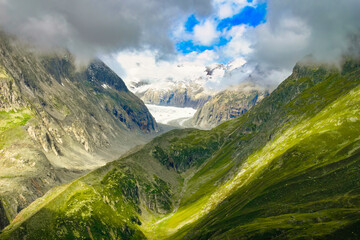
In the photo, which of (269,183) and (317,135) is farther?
(317,135)

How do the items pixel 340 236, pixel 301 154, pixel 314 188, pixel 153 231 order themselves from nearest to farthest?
pixel 340 236, pixel 314 188, pixel 301 154, pixel 153 231

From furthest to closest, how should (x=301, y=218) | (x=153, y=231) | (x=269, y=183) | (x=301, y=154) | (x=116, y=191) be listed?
(x=116, y=191), (x=153, y=231), (x=301, y=154), (x=269, y=183), (x=301, y=218)

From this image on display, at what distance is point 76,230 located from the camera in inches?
4562

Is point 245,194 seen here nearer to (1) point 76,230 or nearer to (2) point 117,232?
(2) point 117,232

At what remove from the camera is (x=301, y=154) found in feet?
418

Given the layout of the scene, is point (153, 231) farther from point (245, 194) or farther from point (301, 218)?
point (301, 218)

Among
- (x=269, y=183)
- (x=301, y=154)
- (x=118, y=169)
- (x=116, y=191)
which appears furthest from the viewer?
(x=118, y=169)

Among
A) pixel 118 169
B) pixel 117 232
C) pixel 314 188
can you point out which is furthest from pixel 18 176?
pixel 314 188

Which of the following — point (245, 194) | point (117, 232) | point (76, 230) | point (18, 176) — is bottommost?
point (245, 194)

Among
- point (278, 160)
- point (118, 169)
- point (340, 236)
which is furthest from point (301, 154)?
point (118, 169)

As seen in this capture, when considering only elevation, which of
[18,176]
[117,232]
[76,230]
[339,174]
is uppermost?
[18,176]

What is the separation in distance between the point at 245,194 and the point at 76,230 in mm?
71609

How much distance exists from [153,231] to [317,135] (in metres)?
96.4

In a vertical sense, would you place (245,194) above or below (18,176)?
below
